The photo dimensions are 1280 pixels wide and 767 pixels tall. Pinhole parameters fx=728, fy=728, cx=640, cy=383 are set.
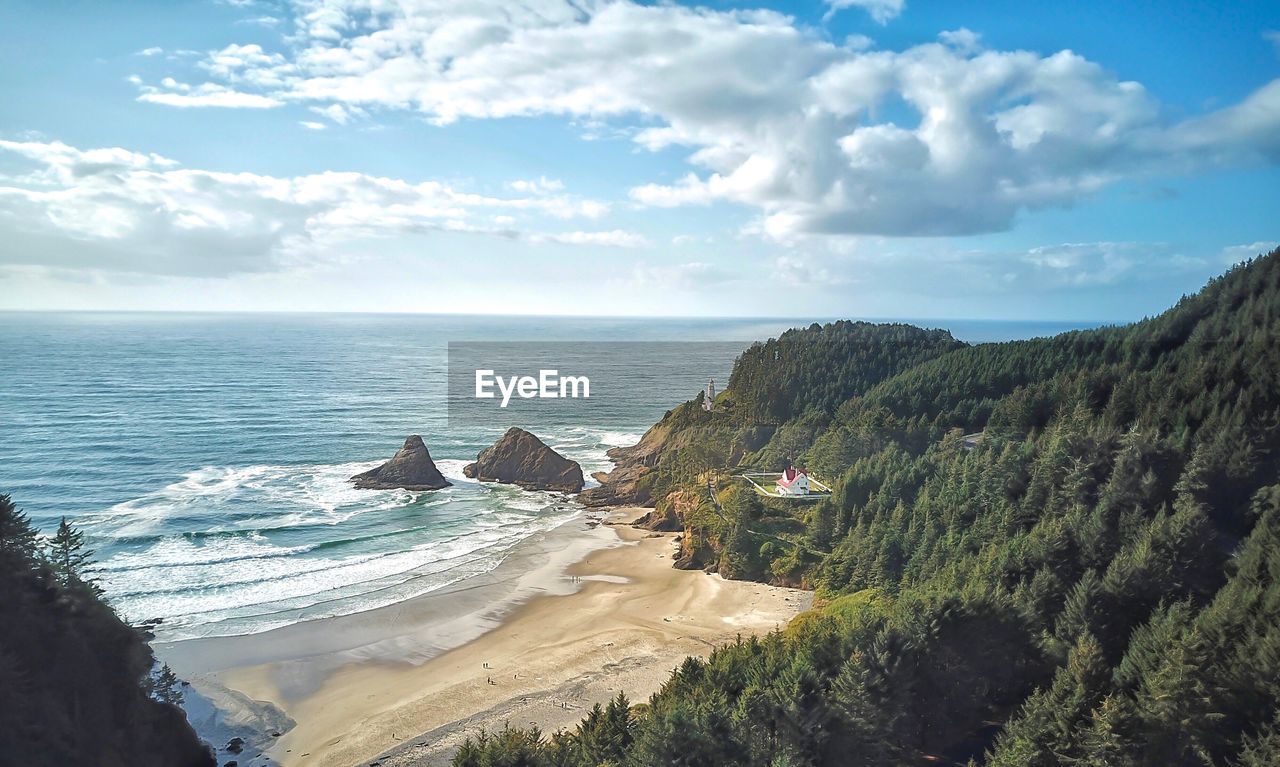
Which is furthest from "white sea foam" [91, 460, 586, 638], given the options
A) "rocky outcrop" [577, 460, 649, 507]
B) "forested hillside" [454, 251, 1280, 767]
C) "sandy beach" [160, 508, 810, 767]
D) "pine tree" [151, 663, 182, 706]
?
"forested hillside" [454, 251, 1280, 767]

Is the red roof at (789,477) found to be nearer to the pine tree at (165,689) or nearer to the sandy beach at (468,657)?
the sandy beach at (468,657)

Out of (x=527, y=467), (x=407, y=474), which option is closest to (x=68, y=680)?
(x=407, y=474)

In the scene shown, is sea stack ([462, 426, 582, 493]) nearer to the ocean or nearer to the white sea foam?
the white sea foam

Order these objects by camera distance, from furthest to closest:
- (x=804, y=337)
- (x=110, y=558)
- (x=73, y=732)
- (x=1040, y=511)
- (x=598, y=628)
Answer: (x=804, y=337), (x=110, y=558), (x=598, y=628), (x=1040, y=511), (x=73, y=732)

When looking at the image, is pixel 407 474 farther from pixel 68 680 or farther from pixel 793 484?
pixel 68 680

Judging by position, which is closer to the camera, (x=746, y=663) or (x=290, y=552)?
(x=746, y=663)

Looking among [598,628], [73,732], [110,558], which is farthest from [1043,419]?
[110,558]

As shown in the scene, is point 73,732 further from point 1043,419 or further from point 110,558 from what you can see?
point 1043,419
